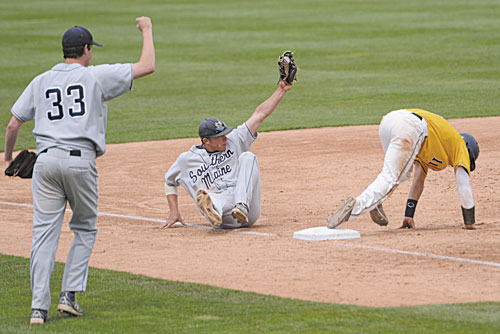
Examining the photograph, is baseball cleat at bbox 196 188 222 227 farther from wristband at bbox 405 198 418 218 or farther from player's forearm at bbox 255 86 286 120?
wristband at bbox 405 198 418 218

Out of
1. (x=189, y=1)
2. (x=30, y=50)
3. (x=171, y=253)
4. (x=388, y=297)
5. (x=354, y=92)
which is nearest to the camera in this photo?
(x=388, y=297)

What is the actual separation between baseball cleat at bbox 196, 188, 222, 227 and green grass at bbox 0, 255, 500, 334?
183 centimetres

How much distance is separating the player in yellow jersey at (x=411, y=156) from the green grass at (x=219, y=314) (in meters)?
2.14

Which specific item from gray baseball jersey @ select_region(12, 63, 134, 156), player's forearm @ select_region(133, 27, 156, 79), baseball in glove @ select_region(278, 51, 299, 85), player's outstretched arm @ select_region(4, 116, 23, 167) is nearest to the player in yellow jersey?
baseball in glove @ select_region(278, 51, 299, 85)

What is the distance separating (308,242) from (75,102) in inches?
131

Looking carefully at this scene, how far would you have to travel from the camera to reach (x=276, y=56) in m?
29.1

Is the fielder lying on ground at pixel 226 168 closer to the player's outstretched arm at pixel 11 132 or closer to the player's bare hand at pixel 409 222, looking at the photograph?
the player's bare hand at pixel 409 222

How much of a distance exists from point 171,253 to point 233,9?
35.9 meters

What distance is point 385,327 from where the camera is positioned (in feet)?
19.2

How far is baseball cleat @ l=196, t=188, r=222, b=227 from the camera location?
356 inches

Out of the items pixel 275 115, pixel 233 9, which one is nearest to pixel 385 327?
pixel 275 115

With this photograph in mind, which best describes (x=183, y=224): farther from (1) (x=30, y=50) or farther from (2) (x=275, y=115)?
(1) (x=30, y=50)

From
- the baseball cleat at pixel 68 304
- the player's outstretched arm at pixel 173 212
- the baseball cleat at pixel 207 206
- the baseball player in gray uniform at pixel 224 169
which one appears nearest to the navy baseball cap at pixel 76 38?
the baseball cleat at pixel 68 304

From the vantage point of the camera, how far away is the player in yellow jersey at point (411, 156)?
8609mm
